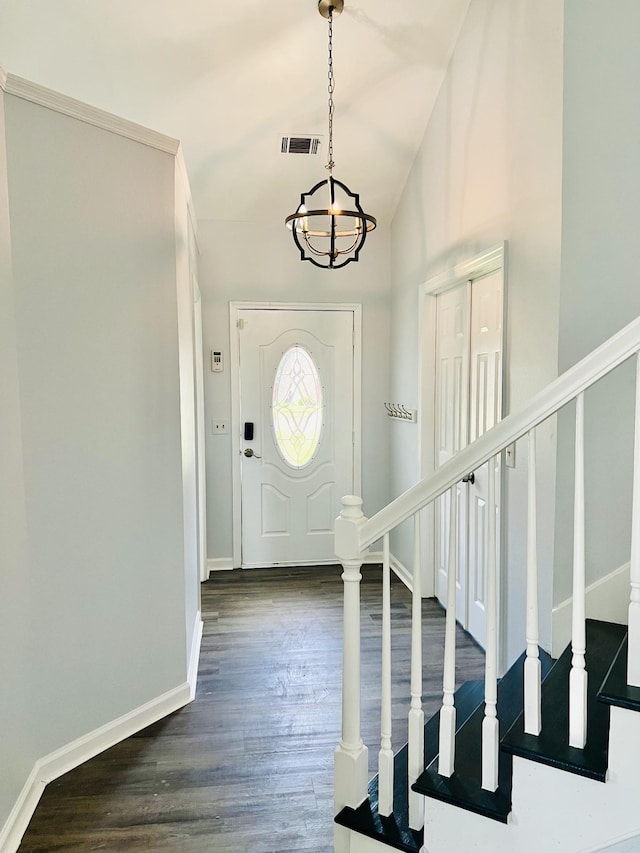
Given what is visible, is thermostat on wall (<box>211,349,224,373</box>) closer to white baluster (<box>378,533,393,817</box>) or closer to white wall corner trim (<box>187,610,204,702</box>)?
white wall corner trim (<box>187,610,204,702</box>)

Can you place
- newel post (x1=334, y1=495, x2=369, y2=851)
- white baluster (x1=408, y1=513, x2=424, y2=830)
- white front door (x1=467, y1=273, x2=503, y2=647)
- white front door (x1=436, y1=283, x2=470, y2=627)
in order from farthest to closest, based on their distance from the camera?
white front door (x1=436, y1=283, x2=470, y2=627) → white front door (x1=467, y1=273, x2=503, y2=647) → newel post (x1=334, y1=495, x2=369, y2=851) → white baluster (x1=408, y1=513, x2=424, y2=830)

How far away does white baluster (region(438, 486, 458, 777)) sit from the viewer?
5.08ft

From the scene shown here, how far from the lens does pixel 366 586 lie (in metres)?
4.40

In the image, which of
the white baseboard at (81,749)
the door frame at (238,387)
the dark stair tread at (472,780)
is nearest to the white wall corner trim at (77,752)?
the white baseboard at (81,749)

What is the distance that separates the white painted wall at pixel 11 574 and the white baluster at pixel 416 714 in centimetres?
125

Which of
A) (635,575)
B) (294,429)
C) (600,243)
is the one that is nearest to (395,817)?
(635,575)

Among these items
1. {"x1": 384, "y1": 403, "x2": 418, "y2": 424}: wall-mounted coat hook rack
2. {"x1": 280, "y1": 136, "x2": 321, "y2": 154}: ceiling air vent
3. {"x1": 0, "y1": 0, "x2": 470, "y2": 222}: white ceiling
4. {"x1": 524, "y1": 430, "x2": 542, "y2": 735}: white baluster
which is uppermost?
{"x1": 0, "y1": 0, "x2": 470, "y2": 222}: white ceiling

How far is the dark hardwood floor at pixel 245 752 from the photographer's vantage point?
2.00m

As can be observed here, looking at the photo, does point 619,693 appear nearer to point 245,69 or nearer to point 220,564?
point 245,69

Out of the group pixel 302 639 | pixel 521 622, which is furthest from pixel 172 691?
pixel 521 622

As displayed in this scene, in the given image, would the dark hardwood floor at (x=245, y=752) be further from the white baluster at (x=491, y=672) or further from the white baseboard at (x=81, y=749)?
the white baluster at (x=491, y=672)

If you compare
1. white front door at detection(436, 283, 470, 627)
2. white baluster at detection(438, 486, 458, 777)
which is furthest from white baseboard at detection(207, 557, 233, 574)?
white baluster at detection(438, 486, 458, 777)

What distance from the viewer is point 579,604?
1412 mm

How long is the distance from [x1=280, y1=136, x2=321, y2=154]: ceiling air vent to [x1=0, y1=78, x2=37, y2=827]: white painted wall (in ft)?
7.01
